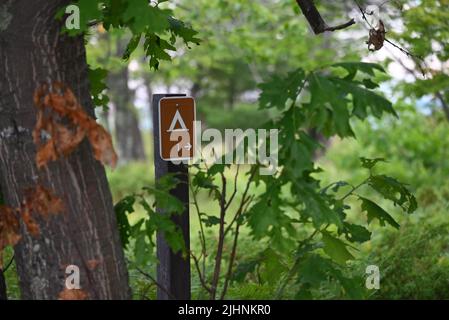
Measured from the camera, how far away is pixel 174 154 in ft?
10.9

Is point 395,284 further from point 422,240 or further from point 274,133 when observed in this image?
point 274,133

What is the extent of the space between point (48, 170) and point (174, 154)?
80 centimetres

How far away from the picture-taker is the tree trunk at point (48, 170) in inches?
105

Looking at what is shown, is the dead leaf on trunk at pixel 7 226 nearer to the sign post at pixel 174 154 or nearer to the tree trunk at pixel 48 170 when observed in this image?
the tree trunk at pixel 48 170

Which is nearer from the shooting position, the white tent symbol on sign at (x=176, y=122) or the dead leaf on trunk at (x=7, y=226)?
the dead leaf on trunk at (x=7, y=226)

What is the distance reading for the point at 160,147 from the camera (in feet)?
10.9

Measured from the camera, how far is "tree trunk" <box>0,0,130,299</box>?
2676mm

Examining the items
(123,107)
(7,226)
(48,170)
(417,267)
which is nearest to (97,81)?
(48,170)

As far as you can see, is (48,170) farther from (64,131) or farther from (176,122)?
(176,122)

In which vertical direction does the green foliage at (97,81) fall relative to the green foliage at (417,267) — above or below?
above

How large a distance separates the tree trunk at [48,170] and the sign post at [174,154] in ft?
1.99

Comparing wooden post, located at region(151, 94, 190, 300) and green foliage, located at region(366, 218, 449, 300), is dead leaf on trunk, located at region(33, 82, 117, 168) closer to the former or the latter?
wooden post, located at region(151, 94, 190, 300)

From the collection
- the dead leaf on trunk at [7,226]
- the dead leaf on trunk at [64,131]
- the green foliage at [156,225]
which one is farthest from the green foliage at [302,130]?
the dead leaf on trunk at [7,226]

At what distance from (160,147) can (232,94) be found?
22139mm
